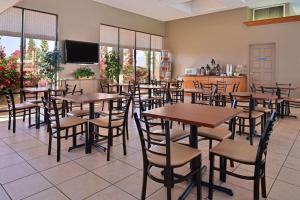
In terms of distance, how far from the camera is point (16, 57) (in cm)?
668

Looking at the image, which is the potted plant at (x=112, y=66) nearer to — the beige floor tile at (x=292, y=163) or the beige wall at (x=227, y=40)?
the beige wall at (x=227, y=40)

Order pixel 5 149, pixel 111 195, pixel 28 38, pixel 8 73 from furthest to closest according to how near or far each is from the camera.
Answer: pixel 28 38
pixel 8 73
pixel 5 149
pixel 111 195

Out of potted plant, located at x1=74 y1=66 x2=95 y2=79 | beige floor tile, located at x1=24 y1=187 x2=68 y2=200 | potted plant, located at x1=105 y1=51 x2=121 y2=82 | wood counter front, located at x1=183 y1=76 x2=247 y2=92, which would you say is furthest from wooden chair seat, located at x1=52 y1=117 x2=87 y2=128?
wood counter front, located at x1=183 y1=76 x2=247 y2=92

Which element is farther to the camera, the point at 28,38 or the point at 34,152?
the point at 28,38

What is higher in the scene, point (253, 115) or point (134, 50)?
point (134, 50)

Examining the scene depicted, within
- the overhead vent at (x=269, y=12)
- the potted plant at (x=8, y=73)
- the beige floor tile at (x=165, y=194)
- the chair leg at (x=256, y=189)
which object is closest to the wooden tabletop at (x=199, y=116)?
the chair leg at (x=256, y=189)

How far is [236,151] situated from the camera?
2.26 m

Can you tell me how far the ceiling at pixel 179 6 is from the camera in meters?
8.18

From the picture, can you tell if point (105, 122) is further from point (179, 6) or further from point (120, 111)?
point (179, 6)

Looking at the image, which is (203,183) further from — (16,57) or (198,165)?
(16,57)

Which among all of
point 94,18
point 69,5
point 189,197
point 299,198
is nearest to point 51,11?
point 69,5

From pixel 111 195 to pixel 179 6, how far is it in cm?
815

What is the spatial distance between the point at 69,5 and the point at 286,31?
24.8 ft

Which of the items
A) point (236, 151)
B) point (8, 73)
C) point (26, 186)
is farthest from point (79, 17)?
point (236, 151)
